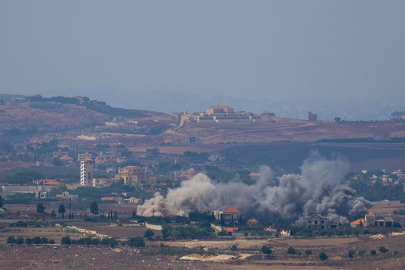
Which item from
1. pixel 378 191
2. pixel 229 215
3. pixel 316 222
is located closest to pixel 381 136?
pixel 378 191

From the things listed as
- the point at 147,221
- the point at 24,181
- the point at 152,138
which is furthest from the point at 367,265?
the point at 152,138

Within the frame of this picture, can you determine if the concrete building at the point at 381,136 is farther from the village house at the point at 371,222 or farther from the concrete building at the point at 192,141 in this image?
the village house at the point at 371,222

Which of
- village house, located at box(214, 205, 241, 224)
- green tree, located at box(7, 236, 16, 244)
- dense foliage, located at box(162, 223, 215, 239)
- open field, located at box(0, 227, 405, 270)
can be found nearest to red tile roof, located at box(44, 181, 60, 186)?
village house, located at box(214, 205, 241, 224)

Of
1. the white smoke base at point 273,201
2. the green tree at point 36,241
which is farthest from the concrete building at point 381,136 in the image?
the green tree at point 36,241

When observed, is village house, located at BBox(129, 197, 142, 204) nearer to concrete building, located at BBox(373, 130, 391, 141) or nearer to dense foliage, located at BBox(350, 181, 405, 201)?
dense foliage, located at BBox(350, 181, 405, 201)

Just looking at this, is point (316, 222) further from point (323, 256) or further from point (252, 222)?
point (323, 256)
